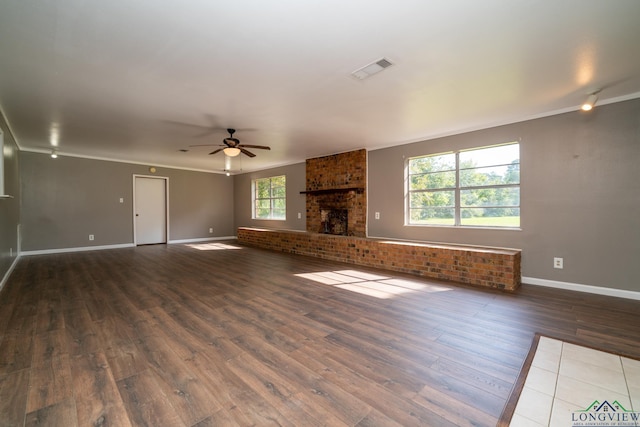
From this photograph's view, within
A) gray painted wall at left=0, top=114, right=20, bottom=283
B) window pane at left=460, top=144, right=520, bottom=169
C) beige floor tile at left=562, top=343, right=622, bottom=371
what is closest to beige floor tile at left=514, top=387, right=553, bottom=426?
beige floor tile at left=562, top=343, right=622, bottom=371

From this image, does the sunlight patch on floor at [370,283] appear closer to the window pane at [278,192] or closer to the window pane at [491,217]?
the window pane at [491,217]

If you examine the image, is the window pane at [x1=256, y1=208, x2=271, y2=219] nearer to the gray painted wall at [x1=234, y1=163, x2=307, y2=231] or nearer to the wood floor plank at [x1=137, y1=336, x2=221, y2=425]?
the gray painted wall at [x1=234, y1=163, x2=307, y2=231]

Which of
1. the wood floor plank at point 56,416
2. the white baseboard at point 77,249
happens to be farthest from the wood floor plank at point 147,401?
the white baseboard at point 77,249

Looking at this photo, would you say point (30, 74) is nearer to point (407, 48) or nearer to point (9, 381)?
point (9, 381)

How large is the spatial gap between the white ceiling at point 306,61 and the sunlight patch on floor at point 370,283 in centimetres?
233

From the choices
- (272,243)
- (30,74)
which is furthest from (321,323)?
(272,243)

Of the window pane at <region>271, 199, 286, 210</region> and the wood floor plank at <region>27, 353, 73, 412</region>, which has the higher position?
the window pane at <region>271, 199, 286, 210</region>

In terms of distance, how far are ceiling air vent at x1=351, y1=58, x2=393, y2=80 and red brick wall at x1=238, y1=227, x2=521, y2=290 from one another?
2.77 metres

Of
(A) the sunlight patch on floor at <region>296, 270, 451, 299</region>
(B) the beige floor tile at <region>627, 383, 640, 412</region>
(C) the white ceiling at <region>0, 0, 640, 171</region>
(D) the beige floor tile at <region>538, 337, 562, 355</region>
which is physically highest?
(C) the white ceiling at <region>0, 0, 640, 171</region>

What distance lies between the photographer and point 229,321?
99.3 inches

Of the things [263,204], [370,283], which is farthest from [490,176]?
[263,204]

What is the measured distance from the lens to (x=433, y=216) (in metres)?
4.79

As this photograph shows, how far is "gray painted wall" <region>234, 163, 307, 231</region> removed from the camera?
23.4 feet

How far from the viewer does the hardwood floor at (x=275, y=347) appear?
1.42 metres
